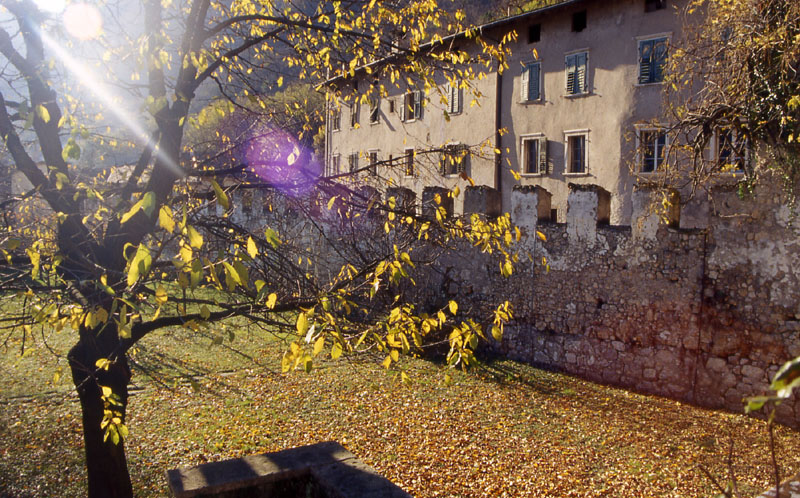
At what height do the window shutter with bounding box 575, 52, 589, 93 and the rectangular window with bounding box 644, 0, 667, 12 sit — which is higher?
the rectangular window with bounding box 644, 0, 667, 12

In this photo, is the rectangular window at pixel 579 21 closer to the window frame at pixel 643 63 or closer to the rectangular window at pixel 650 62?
the window frame at pixel 643 63

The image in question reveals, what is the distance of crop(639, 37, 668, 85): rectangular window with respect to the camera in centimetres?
1617

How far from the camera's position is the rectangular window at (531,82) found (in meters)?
19.0

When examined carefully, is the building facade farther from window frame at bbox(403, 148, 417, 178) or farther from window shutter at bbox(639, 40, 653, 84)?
window frame at bbox(403, 148, 417, 178)

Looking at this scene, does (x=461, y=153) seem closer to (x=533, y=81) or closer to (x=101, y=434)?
(x=101, y=434)

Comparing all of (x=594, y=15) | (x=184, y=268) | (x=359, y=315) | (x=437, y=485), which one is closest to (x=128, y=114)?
(x=184, y=268)

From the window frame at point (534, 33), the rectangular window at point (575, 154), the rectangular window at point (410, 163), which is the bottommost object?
the rectangular window at point (410, 163)

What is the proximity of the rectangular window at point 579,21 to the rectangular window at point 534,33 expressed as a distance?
117 centimetres

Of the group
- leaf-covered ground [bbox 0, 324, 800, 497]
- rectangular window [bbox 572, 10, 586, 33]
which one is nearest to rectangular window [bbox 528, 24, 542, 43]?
rectangular window [bbox 572, 10, 586, 33]

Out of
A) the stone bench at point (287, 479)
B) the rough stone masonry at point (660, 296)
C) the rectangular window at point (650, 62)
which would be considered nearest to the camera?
the stone bench at point (287, 479)

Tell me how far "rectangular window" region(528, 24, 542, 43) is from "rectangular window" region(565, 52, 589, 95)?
4.65 ft

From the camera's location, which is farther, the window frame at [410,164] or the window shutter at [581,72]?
the window shutter at [581,72]

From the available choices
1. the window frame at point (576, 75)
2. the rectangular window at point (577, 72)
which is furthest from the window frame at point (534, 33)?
the rectangular window at point (577, 72)

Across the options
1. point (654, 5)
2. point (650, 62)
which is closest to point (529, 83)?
point (650, 62)
